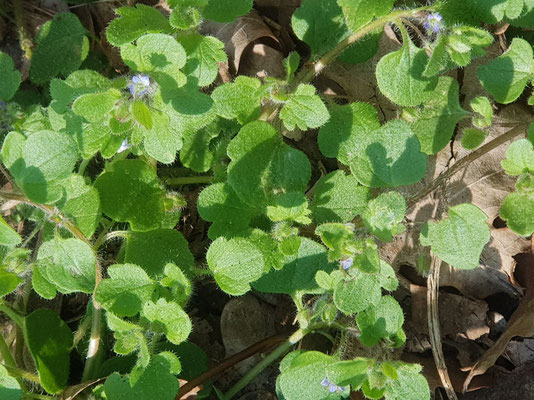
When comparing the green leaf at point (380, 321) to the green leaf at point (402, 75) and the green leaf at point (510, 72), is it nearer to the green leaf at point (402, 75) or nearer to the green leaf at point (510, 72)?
the green leaf at point (402, 75)

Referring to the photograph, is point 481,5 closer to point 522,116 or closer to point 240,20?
point 522,116

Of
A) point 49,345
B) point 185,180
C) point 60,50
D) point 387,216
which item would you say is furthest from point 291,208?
point 60,50

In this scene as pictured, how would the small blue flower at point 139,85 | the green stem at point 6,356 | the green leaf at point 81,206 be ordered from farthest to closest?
the green stem at point 6,356
the green leaf at point 81,206
the small blue flower at point 139,85

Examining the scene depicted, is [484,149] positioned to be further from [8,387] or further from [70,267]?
[8,387]

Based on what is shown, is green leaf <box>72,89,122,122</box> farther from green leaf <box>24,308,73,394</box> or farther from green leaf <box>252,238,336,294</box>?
green leaf <box>24,308,73,394</box>

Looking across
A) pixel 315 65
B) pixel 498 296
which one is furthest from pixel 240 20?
pixel 498 296

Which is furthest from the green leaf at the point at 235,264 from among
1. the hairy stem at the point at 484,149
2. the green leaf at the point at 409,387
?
the hairy stem at the point at 484,149

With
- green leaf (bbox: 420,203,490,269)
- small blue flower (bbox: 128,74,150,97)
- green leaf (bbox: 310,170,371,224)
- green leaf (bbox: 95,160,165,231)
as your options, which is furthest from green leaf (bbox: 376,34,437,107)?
green leaf (bbox: 95,160,165,231)
